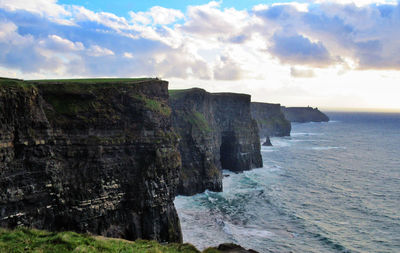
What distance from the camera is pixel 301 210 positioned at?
53562mm

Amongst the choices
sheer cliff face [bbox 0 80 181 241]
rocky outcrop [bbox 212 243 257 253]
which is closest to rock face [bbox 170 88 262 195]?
sheer cliff face [bbox 0 80 181 241]

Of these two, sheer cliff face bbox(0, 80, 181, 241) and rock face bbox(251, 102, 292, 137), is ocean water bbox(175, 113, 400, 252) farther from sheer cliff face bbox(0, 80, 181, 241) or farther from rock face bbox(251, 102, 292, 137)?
rock face bbox(251, 102, 292, 137)

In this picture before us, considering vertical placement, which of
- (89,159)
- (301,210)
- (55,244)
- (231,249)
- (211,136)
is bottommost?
(301,210)

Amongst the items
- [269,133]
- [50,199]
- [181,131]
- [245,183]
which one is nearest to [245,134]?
[245,183]

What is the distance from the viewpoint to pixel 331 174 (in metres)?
81.2

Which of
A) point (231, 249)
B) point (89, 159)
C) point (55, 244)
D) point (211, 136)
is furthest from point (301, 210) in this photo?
point (55, 244)

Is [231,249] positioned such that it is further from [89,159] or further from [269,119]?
[269,119]

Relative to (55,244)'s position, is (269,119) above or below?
above

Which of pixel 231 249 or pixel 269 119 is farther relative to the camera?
pixel 269 119

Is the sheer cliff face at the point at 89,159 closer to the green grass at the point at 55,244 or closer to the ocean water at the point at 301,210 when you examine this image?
the green grass at the point at 55,244

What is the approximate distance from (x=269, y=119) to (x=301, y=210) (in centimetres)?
12271

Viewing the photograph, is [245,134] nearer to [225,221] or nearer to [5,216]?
[225,221]

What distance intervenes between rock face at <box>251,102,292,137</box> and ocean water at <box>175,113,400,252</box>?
75856 mm

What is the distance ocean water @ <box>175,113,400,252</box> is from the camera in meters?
41.2
